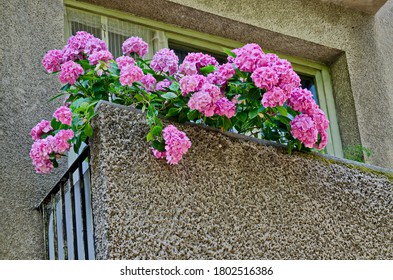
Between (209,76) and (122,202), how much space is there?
2.77ft

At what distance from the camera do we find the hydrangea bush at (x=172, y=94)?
4.19 m

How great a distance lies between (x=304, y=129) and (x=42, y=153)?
136 centimetres

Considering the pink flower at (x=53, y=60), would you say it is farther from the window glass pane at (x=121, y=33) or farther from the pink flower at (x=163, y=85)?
the window glass pane at (x=121, y=33)

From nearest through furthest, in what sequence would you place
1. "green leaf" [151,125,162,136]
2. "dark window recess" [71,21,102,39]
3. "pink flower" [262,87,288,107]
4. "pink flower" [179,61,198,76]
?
"green leaf" [151,125,162,136] → "pink flower" [262,87,288,107] → "pink flower" [179,61,198,76] → "dark window recess" [71,21,102,39]

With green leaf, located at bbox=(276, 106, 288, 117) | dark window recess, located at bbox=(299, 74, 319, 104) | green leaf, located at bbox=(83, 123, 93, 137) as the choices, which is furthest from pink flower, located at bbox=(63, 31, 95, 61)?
dark window recess, located at bbox=(299, 74, 319, 104)

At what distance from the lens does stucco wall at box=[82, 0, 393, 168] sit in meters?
6.16

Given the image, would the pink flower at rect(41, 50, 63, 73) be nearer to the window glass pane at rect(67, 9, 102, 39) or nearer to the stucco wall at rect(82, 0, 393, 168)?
the window glass pane at rect(67, 9, 102, 39)

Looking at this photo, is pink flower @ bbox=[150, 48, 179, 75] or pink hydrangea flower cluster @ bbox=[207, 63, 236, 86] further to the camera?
pink flower @ bbox=[150, 48, 179, 75]

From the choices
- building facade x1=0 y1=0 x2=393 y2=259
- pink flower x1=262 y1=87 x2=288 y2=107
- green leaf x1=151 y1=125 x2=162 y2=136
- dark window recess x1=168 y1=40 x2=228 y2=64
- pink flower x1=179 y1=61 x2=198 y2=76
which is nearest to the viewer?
green leaf x1=151 y1=125 x2=162 y2=136

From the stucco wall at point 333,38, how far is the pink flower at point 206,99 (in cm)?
189

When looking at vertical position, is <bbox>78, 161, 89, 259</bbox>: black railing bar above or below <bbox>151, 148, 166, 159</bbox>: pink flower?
below

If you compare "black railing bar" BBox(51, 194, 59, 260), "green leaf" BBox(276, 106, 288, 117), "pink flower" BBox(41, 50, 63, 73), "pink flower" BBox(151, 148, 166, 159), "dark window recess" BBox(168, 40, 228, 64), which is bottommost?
"black railing bar" BBox(51, 194, 59, 260)

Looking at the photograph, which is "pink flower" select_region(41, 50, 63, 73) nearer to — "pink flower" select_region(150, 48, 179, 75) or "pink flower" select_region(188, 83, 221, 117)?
"pink flower" select_region(150, 48, 179, 75)

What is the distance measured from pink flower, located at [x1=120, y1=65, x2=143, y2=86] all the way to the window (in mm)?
1567
